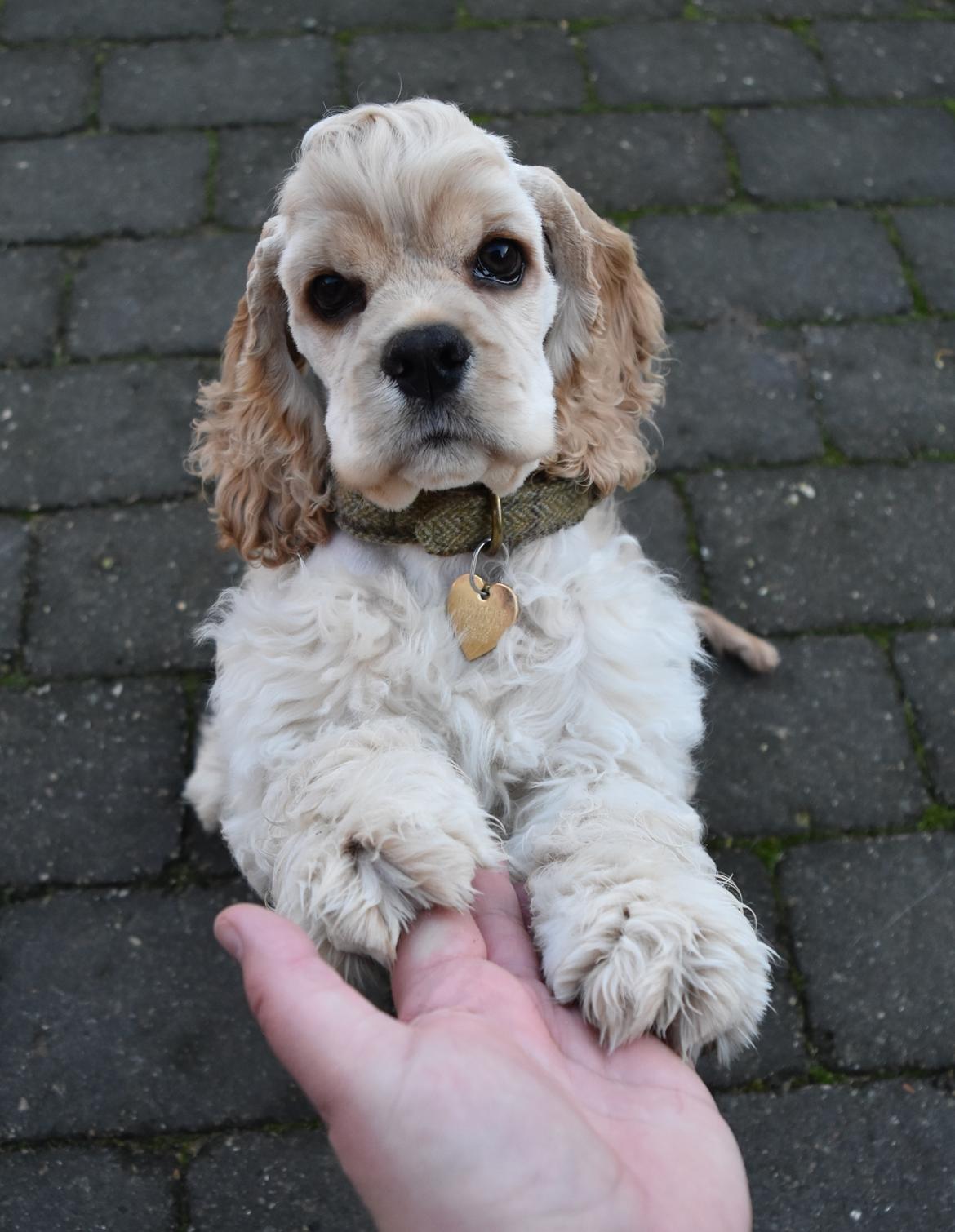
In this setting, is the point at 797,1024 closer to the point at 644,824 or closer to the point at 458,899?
the point at 644,824

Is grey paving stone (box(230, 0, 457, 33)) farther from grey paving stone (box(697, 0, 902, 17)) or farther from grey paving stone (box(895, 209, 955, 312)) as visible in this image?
grey paving stone (box(895, 209, 955, 312))

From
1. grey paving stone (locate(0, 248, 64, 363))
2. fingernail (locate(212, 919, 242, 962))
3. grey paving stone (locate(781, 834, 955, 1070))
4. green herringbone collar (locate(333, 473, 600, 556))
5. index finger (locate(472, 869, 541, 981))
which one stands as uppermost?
green herringbone collar (locate(333, 473, 600, 556))

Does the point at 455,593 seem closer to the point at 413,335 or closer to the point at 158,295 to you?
A: the point at 413,335

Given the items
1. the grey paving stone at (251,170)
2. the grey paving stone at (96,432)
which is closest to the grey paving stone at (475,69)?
the grey paving stone at (251,170)

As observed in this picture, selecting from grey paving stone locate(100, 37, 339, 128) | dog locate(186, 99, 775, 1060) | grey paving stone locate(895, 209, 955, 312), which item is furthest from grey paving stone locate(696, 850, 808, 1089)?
grey paving stone locate(100, 37, 339, 128)

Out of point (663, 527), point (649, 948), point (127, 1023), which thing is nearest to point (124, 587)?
point (127, 1023)
